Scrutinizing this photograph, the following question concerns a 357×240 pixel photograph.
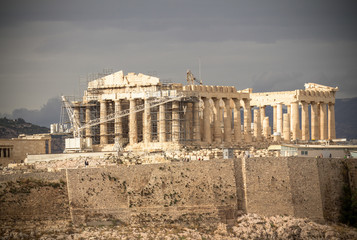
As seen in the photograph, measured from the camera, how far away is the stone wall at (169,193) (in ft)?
238

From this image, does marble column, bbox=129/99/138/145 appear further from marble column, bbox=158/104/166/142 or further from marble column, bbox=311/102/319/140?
marble column, bbox=311/102/319/140

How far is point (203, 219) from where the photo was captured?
7306 centimetres

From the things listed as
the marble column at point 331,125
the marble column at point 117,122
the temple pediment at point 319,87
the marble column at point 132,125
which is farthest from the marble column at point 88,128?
the marble column at point 331,125

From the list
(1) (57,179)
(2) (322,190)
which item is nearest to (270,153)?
(2) (322,190)

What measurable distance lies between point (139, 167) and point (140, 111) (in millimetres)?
24418

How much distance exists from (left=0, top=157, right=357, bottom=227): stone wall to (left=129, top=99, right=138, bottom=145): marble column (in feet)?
70.5

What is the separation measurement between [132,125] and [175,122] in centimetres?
556

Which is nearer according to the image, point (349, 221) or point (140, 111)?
point (349, 221)

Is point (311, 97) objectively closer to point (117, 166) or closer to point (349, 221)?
point (349, 221)

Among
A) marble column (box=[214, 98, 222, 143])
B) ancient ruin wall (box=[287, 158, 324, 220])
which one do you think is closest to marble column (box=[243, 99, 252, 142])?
marble column (box=[214, 98, 222, 143])

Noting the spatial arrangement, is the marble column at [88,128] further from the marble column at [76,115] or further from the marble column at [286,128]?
the marble column at [286,128]

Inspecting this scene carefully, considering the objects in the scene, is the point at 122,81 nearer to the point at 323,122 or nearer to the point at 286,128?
the point at 286,128

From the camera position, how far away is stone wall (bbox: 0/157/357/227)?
Result: 72438 mm

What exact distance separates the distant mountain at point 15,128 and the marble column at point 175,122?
51.4 meters
